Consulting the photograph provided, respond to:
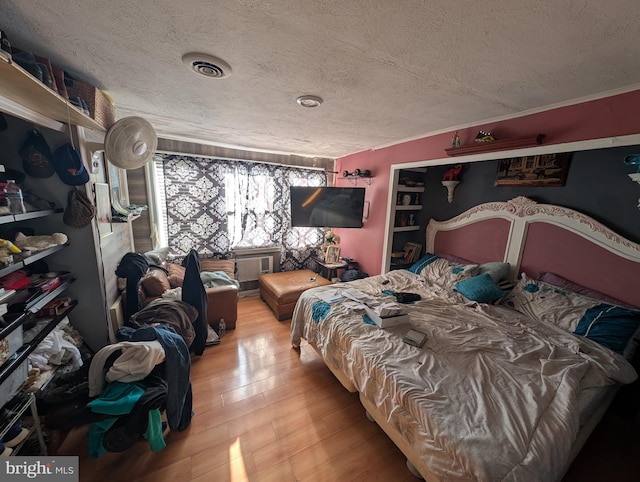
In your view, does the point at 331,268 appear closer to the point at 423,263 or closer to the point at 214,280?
the point at 423,263

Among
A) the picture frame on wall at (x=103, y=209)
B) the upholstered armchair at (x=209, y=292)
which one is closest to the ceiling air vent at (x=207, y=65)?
the picture frame on wall at (x=103, y=209)

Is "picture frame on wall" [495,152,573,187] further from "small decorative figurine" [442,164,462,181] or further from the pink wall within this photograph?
the pink wall

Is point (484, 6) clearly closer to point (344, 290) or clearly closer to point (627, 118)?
point (627, 118)

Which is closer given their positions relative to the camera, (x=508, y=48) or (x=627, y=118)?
(x=508, y=48)

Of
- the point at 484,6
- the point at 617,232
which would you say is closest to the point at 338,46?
the point at 484,6

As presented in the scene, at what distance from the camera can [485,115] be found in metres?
1.89

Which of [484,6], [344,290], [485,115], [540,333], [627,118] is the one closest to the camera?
[484,6]

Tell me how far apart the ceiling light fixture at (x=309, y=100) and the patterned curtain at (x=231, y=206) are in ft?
6.54

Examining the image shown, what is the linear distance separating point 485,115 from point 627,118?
764mm

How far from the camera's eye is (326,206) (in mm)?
3471

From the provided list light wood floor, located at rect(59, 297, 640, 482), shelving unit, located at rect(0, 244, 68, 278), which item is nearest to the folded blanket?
light wood floor, located at rect(59, 297, 640, 482)

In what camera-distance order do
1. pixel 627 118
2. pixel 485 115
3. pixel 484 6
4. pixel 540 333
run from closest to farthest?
pixel 484 6
pixel 627 118
pixel 540 333
pixel 485 115

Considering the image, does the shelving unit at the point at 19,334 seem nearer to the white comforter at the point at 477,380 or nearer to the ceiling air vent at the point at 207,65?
the ceiling air vent at the point at 207,65

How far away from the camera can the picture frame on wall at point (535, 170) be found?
2.06 meters
